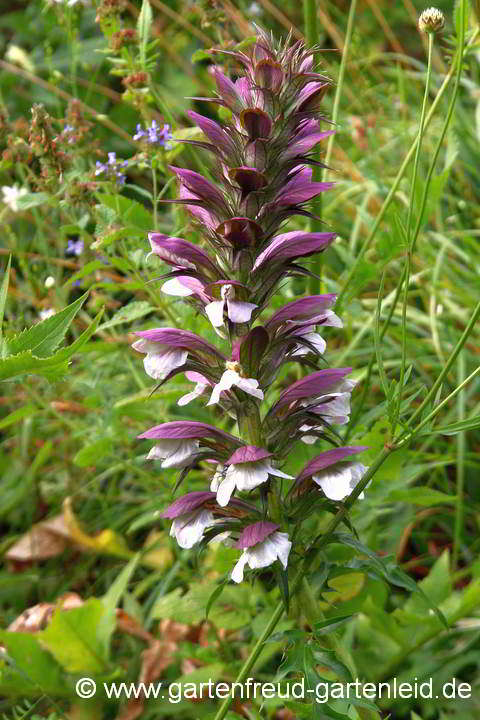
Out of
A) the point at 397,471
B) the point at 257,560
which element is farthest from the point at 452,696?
the point at 257,560

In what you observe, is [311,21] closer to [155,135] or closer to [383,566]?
[155,135]

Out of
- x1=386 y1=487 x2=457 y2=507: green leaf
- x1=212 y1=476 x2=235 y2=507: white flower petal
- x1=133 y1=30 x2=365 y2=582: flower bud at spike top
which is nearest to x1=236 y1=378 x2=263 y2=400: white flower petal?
x1=133 y1=30 x2=365 y2=582: flower bud at spike top

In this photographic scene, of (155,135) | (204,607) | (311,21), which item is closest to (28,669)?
(204,607)

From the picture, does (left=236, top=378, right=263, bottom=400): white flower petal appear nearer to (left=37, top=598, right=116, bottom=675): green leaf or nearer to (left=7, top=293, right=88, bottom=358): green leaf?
(left=7, top=293, right=88, bottom=358): green leaf

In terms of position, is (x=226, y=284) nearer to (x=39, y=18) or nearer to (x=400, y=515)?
(x=400, y=515)

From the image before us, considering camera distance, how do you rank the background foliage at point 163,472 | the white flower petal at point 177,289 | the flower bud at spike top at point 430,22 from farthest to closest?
1. the background foliage at point 163,472
2. the flower bud at spike top at point 430,22
3. the white flower petal at point 177,289

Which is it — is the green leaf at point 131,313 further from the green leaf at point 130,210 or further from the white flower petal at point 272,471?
the white flower petal at point 272,471

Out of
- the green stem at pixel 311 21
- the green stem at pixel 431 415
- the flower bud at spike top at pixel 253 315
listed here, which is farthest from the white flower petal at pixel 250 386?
the green stem at pixel 311 21
